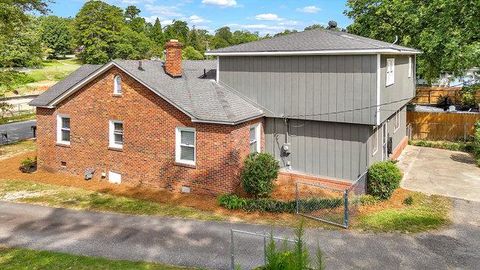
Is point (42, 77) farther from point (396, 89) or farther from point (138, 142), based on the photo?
point (396, 89)

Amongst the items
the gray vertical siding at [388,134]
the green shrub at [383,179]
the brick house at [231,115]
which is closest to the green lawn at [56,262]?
the brick house at [231,115]

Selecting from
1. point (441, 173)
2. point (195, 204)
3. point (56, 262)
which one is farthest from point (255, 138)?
point (56, 262)

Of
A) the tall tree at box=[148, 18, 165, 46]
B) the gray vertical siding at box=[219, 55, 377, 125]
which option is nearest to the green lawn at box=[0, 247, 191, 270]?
the gray vertical siding at box=[219, 55, 377, 125]

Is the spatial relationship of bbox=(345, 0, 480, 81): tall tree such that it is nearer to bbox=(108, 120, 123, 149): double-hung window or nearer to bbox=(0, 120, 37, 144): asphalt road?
bbox=(108, 120, 123, 149): double-hung window

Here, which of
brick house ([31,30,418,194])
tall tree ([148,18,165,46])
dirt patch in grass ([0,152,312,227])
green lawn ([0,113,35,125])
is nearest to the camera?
dirt patch in grass ([0,152,312,227])

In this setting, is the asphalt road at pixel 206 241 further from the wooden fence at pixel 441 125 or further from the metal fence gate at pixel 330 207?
the wooden fence at pixel 441 125

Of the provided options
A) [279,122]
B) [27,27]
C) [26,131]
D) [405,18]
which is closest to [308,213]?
[279,122]
